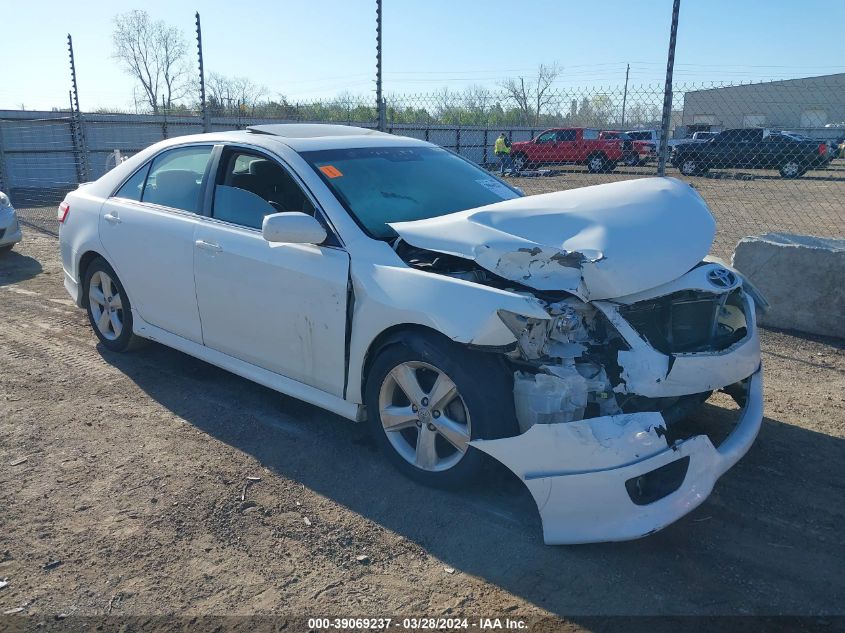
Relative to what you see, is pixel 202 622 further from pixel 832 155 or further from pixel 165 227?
pixel 832 155

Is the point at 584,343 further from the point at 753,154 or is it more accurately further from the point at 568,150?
the point at 568,150

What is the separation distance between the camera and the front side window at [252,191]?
4.10 m

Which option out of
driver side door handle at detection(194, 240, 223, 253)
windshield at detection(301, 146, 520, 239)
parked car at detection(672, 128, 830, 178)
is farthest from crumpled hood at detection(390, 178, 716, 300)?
parked car at detection(672, 128, 830, 178)

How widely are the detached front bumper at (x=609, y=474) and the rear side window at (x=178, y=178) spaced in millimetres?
2791

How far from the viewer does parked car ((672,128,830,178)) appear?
1886cm

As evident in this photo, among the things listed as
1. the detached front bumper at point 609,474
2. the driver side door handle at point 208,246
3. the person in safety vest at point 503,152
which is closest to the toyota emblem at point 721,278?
the detached front bumper at point 609,474

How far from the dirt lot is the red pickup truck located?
63.3ft

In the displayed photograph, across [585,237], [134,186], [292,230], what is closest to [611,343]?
[585,237]

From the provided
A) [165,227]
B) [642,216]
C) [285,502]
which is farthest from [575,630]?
[165,227]

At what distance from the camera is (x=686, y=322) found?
3592 mm

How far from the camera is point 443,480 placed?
3396 mm

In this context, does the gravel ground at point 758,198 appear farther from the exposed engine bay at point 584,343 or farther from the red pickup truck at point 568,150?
the exposed engine bay at point 584,343

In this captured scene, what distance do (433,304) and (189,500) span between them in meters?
1.54

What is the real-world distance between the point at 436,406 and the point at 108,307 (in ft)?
10.6
